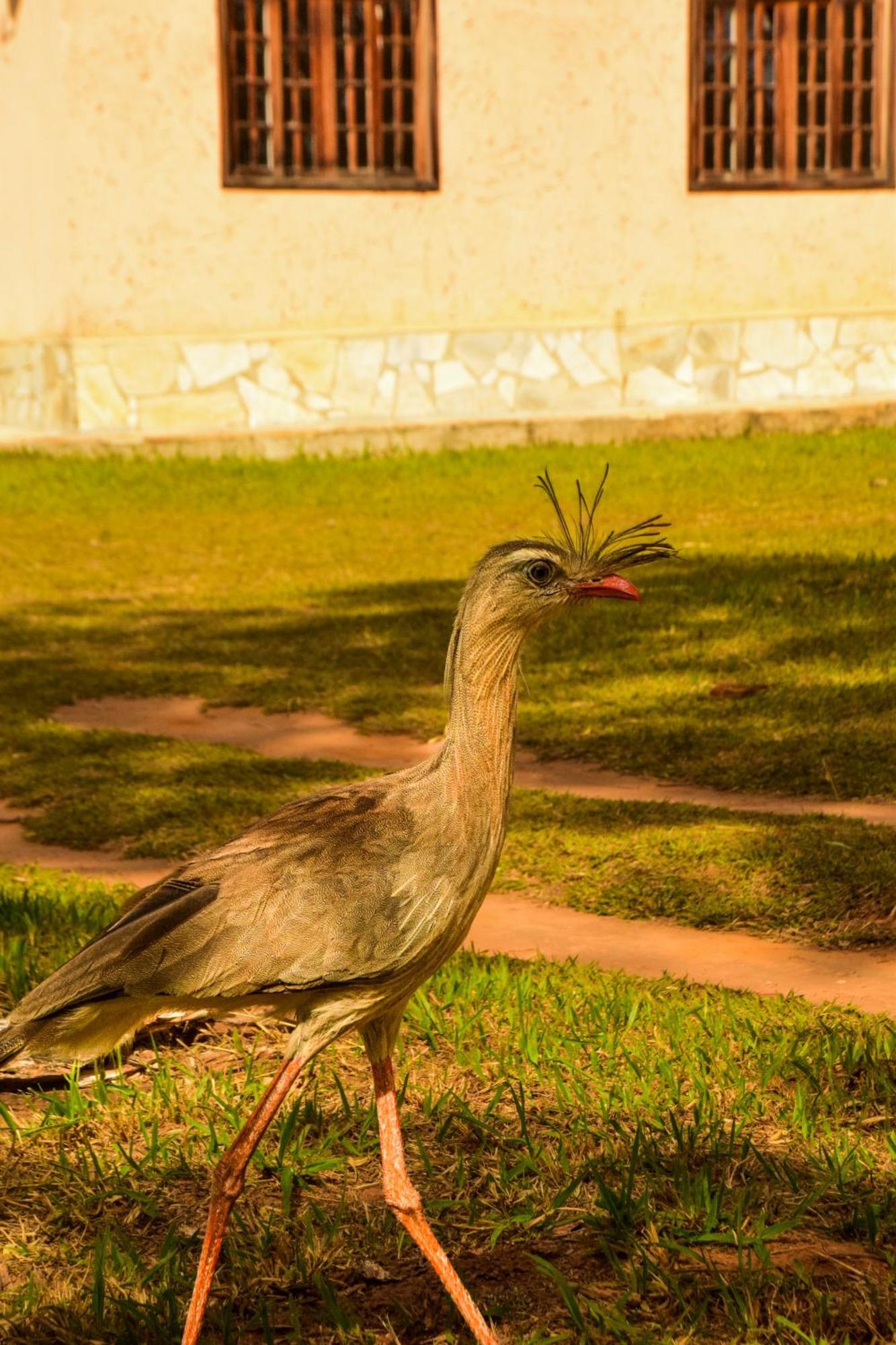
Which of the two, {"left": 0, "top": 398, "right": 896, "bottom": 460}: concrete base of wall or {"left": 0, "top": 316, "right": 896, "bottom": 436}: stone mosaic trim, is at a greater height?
{"left": 0, "top": 316, "right": 896, "bottom": 436}: stone mosaic trim

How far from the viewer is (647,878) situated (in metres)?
5.85

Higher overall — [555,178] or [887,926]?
[555,178]

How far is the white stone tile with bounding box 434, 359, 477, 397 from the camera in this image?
1722 centimetres

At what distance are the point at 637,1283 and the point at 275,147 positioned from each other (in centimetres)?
1443

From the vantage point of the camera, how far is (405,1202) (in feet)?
10.6

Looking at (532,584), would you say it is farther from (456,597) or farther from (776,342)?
(776,342)

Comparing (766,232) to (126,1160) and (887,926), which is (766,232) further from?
(126,1160)

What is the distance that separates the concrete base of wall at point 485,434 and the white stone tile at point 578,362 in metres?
0.73

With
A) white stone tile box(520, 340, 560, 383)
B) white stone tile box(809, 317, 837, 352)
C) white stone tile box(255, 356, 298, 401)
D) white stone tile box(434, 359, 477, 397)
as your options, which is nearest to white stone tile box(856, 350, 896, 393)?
white stone tile box(809, 317, 837, 352)

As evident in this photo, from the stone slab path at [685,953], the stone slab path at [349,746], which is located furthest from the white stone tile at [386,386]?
the stone slab path at [685,953]

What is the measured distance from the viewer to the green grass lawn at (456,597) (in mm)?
7695

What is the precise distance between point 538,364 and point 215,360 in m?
3.02

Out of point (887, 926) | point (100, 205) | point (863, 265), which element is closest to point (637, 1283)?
point (887, 926)

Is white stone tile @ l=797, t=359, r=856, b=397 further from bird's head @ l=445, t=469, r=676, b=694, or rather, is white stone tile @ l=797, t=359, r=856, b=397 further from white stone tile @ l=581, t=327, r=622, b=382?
bird's head @ l=445, t=469, r=676, b=694
